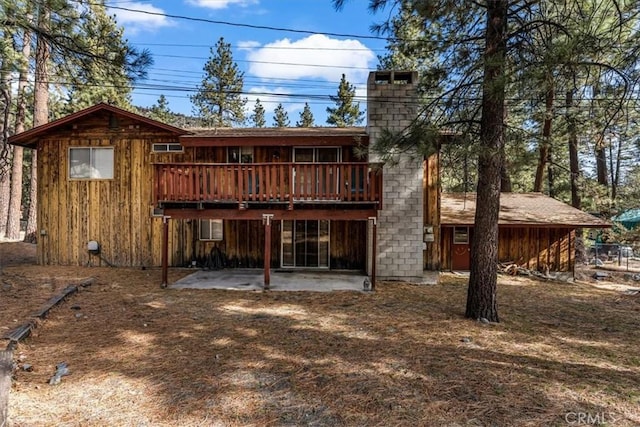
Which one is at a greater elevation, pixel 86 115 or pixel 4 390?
pixel 86 115

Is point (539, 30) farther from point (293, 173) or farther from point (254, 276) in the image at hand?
point (254, 276)

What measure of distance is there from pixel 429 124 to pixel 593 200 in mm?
11247

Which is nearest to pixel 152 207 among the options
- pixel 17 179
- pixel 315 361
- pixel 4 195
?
pixel 315 361

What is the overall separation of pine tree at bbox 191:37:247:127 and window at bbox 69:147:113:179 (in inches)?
804

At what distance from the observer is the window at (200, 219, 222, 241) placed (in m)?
10.8

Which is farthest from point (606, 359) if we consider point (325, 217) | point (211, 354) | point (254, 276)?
point (254, 276)

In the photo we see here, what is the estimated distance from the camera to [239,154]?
10570 millimetres

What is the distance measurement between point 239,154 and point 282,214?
314cm

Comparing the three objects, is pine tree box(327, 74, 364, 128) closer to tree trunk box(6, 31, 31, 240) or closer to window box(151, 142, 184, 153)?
tree trunk box(6, 31, 31, 240)

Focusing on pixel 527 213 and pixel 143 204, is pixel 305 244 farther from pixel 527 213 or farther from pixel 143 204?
pixel 527 213

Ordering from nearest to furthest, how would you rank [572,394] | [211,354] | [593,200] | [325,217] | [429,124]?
[572,394], [211,354], [429,124], [325,217], [593,200]

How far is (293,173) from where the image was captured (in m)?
8.47

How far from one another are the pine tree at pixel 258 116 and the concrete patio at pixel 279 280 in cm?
3323

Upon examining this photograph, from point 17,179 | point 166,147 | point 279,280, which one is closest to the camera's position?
point 279,280
